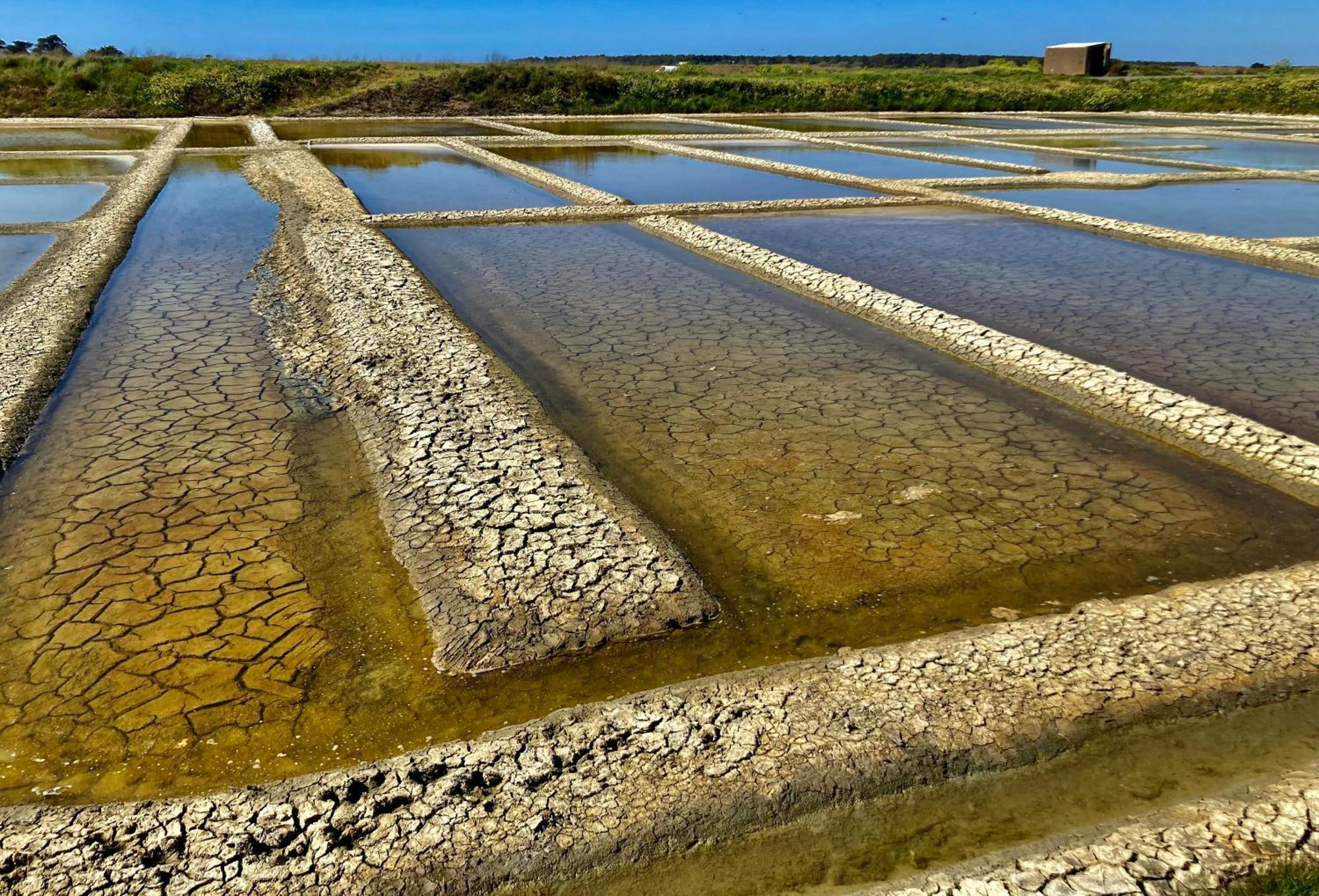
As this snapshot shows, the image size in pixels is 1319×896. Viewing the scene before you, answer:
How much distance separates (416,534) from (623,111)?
2372 centimetres

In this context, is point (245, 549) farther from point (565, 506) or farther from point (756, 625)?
point (756, 625)

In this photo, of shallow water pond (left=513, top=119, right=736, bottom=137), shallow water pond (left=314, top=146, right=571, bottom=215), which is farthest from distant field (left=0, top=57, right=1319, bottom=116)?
shallow water pond (left=314, top=146, right=571, bottom=215)

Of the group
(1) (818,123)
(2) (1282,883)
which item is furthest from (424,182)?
(1) (818,123)

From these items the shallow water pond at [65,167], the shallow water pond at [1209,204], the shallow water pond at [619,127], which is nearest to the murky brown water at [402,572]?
the shallow water pond at [1209,204]

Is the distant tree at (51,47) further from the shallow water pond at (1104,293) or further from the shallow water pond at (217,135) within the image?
the shallow water pond at (1104,293)

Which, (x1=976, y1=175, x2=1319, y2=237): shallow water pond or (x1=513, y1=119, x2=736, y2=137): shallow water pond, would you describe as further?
(x1=513, y1=119, x2=736, y2=137): shallow water pond

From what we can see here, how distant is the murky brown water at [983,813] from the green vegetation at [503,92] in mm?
24195

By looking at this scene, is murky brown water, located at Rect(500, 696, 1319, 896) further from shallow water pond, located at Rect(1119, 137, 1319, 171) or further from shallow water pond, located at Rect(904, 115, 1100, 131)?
shallow water pond, located at Rect(904, 115, 1100, 131)

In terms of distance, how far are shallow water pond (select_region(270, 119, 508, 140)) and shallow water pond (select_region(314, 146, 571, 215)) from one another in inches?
99.9

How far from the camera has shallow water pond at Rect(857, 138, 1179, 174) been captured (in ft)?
46.8

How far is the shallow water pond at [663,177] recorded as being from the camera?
1145 cm

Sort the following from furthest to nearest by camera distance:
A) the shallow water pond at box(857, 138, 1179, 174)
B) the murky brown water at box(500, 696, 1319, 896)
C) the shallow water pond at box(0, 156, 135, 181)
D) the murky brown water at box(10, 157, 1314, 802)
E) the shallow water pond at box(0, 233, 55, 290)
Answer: the shallow water pond at box(857, 138, 1179, 174) → the shallow water pond at box(0, 156, 135, 181) → the shallow water pond at box(0, 233, 55, 290) → the murky brown water at box(10, 157, 1314, 802) → the murky brown water at box(500, 696, 1319, 896)

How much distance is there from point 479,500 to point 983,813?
210 centimetres

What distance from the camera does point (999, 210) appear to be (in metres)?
10.5
